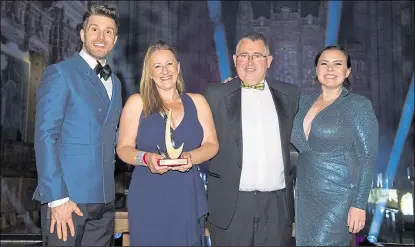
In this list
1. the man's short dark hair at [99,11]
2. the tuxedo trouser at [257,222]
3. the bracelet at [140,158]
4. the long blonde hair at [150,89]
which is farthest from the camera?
the tuxedo trouser at [257,222]

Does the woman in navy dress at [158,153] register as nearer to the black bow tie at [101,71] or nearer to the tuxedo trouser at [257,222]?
the black bow tie at [101,71]

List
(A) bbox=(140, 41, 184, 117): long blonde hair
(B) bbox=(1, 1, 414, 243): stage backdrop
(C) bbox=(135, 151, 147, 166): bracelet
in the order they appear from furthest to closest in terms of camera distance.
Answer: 1. (B) bbox=(1, 1, 414, 243): stage backdrop
2. (A) bbox=(140, 41, 184, 117): long blonde hair
3. (C) bbox=(135, 151, 147, 166): bracelet

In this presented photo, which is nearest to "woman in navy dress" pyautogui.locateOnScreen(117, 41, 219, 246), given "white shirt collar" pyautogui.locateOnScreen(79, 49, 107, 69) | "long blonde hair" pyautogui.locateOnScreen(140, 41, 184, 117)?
"long blonde hair" pyautogui.locateOnScreen(140, 41, 184, 117)

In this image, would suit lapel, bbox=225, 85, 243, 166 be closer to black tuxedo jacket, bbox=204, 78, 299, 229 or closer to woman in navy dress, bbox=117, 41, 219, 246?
black tuxedo jacket, bbox=204, 78, 299, 229

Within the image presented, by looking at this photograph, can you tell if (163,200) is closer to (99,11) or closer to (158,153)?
(158,153)

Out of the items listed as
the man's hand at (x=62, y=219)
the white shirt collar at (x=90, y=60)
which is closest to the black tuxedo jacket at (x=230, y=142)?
the white shirt collar at (x=90, y=60)

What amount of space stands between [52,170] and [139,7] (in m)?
13.0

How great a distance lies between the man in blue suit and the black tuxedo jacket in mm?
658

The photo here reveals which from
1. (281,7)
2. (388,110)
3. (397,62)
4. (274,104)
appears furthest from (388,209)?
(274,104)

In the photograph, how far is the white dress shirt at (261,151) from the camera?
8.42ft

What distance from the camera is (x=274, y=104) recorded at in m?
2.69

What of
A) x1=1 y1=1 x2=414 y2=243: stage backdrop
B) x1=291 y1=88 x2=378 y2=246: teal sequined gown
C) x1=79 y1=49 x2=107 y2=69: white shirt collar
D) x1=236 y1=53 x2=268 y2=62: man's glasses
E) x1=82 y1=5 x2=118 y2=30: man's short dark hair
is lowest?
x1=291 y1=88 x2=378 y2=246: teal sequined gown

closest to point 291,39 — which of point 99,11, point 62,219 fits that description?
point 99,11

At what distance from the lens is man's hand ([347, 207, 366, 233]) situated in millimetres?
2369
